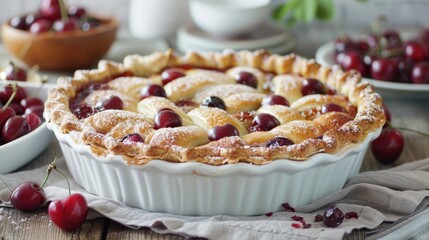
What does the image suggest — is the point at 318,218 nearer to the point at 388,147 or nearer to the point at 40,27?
the point at 388,147

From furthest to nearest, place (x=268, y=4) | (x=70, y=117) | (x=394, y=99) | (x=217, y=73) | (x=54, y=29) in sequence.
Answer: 1. (x=268, y=4)
2. (x=54, y=29)
3. (x=394, y=99)
4. (x=217, y=73)
5. (x=70, y=117)

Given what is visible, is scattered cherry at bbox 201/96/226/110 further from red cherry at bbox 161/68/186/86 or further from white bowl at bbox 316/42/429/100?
white bowl at bbox 316/42/429/100

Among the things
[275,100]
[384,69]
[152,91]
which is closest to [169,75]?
[152,91]

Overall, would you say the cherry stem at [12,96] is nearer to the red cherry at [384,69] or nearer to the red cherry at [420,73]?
the red cherry at [384,69]

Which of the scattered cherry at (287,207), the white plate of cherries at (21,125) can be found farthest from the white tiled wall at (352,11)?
the scattered cherry at (287,207)

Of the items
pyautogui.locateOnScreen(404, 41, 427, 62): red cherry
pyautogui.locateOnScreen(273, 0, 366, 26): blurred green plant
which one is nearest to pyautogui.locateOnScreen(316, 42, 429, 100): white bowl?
pyautogui.locateOnScreen(404, 41, 427, 62): red cherry

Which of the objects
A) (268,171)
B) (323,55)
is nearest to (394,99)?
(323,55)

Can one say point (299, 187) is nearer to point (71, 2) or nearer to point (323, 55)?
point (323, 55)
